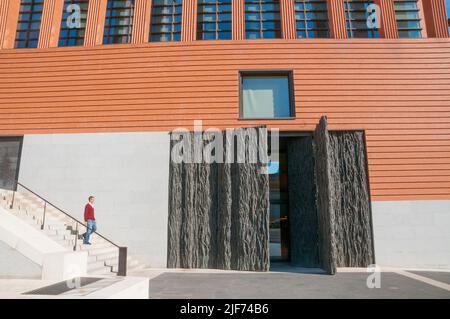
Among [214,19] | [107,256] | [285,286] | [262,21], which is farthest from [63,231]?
[262,21]

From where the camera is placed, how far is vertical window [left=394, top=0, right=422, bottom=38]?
12.8 meters

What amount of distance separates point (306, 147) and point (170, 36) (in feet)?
24.1

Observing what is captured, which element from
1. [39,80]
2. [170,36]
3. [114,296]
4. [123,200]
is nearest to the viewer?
[114,296]

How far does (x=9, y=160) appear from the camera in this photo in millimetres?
11961

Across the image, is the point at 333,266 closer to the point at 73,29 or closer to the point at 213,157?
the point at 213,157

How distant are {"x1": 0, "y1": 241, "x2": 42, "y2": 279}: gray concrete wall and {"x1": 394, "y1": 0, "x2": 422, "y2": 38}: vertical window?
1504 centimetres

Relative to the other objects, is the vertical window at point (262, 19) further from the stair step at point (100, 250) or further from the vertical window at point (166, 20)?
the stair step at point (100, 250)

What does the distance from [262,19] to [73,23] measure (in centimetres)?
828

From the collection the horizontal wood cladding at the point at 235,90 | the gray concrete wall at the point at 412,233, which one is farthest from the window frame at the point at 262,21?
the gray concrete wall at the point at 412,233

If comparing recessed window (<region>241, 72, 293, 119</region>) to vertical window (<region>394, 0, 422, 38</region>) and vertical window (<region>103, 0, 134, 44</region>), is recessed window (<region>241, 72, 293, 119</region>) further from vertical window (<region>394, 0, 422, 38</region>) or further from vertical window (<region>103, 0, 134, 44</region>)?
vertical window (<region>103, 0, 134, 44</region>)

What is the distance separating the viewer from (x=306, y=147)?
38.3ft

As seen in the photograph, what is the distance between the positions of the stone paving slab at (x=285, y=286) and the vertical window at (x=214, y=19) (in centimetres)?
954

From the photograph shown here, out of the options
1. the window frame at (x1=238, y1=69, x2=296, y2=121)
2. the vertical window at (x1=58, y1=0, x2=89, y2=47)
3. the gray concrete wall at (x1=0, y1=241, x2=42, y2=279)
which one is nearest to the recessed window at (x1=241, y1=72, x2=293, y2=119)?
the window frame at (x1=238, y1=69, x2=296, y2=121)
